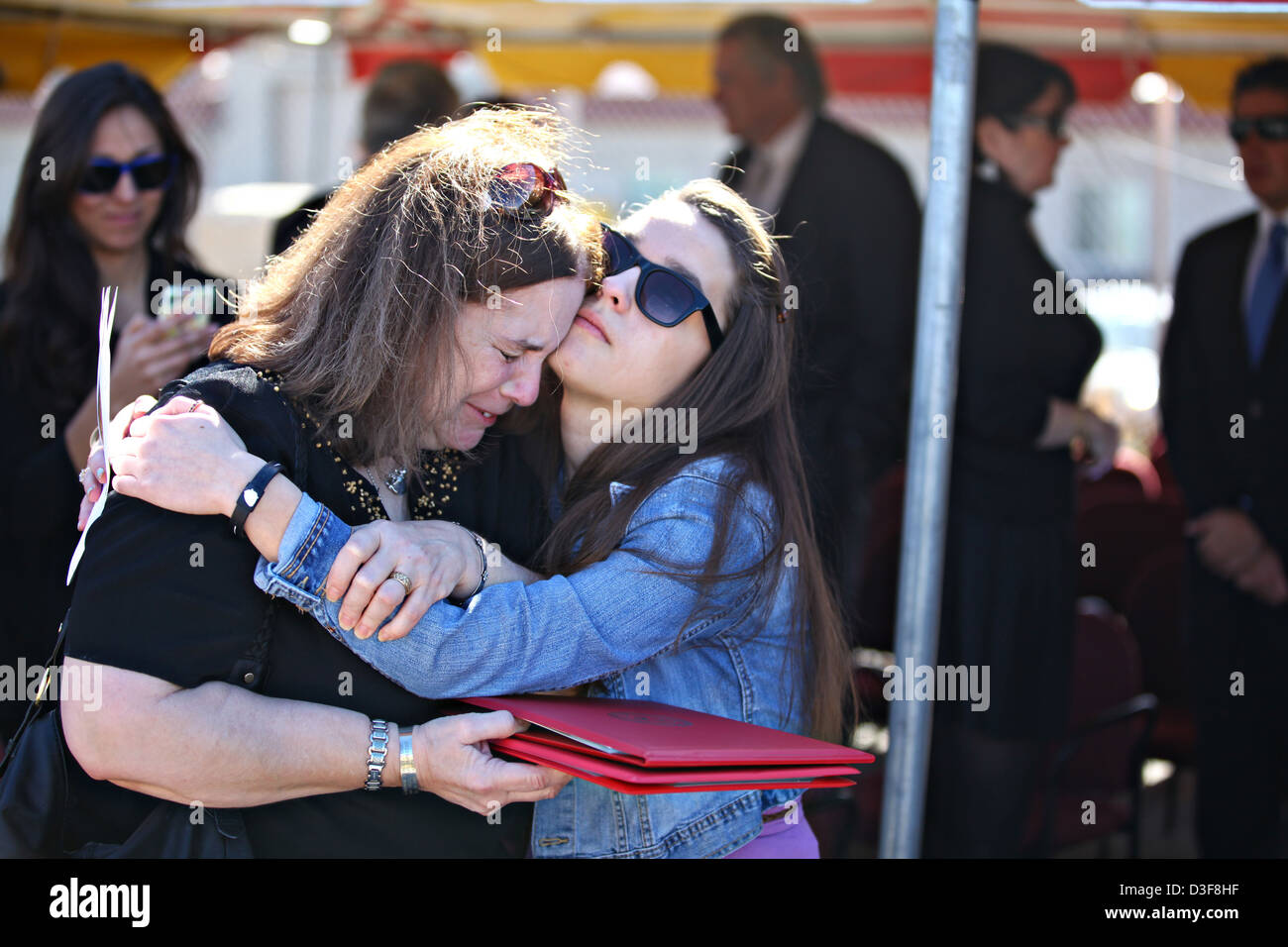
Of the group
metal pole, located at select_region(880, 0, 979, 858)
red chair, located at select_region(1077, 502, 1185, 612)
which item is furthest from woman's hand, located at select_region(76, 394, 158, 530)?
red chair, located at select_region(1077, 502, 1185, 612)

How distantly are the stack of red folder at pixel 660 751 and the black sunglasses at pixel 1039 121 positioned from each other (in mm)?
2437

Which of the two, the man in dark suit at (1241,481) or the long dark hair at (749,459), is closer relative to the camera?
the long dark hair at (749,459)

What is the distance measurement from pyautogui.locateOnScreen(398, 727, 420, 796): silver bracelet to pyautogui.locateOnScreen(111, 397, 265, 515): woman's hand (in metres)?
0.41

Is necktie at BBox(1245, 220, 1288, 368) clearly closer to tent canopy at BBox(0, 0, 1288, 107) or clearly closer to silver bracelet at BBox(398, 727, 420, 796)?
tent canopy at BBox(0, 0, 1288, 107)

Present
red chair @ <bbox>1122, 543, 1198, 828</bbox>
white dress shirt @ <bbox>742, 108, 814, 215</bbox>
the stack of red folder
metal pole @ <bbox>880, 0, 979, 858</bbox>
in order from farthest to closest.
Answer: red chair @ <bbox>1122, 543, 1198, 828</bbox>, white dress shirt @ <bbox>742, 108, 814, 215</bbox>, metal pole @ <bbox>880, 0, 979, 858</bbox>, the stack of red folder

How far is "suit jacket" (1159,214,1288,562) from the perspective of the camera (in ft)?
12.1

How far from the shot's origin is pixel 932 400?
2521mm

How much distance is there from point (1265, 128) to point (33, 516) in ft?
12.3

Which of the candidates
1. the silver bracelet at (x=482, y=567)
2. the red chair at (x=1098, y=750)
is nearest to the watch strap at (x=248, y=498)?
the silver bracelet at (x=482, y=567)

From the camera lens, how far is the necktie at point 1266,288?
3818 millimetres

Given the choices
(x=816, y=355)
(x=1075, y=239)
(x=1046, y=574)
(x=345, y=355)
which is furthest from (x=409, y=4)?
(x=1075, y=239)

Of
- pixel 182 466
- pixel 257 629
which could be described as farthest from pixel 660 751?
pixel 182 466

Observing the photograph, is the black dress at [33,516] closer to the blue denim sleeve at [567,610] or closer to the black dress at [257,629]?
the black dress at [257,629]

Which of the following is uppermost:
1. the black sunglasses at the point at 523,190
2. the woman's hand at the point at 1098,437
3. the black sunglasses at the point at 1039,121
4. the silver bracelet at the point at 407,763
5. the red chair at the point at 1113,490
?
the black sunglasses at the point at 1039,121
